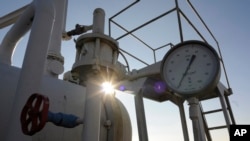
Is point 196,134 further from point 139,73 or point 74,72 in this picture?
point 139,73

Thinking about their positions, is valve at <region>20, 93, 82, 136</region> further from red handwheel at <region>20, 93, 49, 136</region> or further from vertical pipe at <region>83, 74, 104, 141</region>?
vertical pipe at <region>83, 74, 104, 141</region>

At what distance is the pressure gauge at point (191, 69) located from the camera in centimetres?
188

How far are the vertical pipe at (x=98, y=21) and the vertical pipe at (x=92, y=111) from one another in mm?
391

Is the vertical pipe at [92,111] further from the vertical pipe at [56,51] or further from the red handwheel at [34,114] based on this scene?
the vertical pipe at [56,51]

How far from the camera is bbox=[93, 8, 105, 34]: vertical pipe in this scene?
171cm

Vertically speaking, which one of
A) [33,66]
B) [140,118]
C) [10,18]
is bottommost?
[140,118]

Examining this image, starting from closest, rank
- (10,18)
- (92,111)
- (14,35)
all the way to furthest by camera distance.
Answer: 1. (92,111)
2. (14,35)
3. (10,18)

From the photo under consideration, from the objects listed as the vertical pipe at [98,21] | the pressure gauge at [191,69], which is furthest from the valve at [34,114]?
the pressure gauge at [191,69]

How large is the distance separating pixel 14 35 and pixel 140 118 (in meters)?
1.62

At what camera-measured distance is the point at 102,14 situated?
72.0 inches

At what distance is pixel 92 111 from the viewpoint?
1.48 meters

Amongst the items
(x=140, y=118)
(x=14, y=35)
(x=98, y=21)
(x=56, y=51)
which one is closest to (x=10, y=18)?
(x=56, y=51)

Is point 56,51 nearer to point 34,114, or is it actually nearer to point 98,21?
point 98,21

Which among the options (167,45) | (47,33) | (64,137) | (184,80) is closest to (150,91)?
(167,45)
